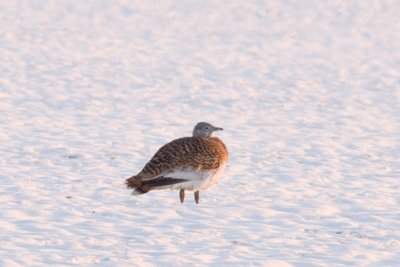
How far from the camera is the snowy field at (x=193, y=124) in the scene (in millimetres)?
9086

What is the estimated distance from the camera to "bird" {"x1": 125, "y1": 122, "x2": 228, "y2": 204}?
1024 cm

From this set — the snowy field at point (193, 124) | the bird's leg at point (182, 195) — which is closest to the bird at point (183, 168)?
the bird's leg at point (182, 195)

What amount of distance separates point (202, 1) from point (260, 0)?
7.86 ft

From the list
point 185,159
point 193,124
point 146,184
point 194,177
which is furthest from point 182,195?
point 193,124

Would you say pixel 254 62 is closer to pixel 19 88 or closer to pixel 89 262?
pixel 19 88

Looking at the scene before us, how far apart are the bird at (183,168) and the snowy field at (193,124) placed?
317 mm

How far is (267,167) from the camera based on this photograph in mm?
12984

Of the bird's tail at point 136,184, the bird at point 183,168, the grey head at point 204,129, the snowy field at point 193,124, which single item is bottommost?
the snowy field at point 193,124

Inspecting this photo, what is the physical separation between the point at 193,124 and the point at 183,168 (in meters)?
6.13

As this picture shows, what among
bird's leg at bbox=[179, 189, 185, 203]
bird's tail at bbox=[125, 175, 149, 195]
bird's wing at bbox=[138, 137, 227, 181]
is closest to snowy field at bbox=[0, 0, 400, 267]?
bird's leg at bbox=[179, 189, 185, 203]

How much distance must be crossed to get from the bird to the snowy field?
0.32 meters

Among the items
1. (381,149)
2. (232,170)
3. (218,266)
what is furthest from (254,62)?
(218,266)

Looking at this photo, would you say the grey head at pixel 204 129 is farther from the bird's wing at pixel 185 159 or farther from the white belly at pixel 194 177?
the white belly at pixel 194 177

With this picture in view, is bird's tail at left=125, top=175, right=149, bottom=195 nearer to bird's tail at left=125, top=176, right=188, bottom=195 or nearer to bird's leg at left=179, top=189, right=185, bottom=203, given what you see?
bird's tail at left=125, top=176, right=188, bottom=195
